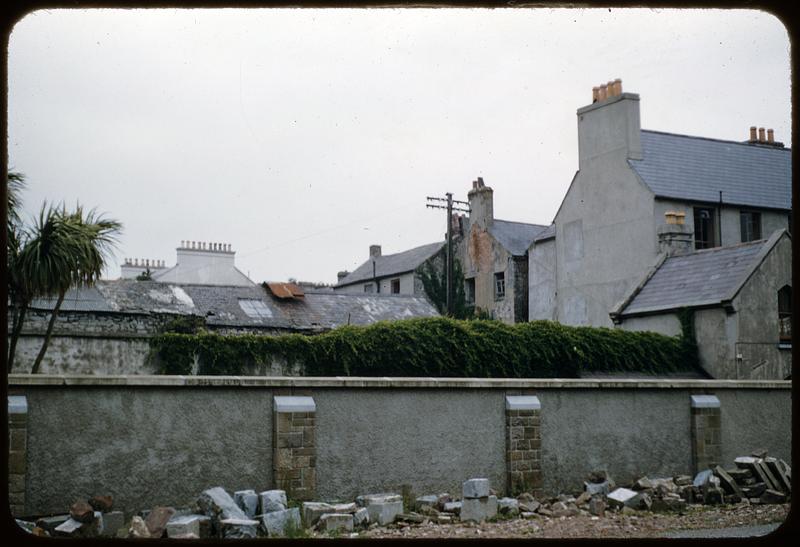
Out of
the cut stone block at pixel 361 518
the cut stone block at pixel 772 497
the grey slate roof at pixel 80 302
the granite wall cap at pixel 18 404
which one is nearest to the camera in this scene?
the granite wall cap at pixel 18 404

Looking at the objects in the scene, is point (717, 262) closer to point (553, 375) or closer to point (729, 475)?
point (553, 375)

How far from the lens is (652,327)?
25.9m

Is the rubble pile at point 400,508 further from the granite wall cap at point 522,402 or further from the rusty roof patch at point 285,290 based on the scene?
the rusty roof patch at point 285,290

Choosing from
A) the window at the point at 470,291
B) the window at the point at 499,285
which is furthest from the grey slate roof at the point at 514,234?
the window at the point at 470,291

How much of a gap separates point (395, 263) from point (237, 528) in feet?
128

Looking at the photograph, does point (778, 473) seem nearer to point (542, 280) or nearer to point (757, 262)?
point (757, 262)

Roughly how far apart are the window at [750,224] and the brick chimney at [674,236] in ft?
11.4

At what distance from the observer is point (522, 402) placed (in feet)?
49.1

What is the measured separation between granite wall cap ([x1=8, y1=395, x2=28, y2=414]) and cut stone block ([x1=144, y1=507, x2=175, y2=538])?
209 centimetres

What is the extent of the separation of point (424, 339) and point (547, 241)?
15.6 meters

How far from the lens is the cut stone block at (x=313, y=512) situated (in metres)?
12.0

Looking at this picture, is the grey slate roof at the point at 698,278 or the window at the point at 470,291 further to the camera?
the window at the point at 470,291

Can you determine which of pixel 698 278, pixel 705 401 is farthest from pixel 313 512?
pixel 698 278

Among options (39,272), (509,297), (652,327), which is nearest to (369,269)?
(509,297)
